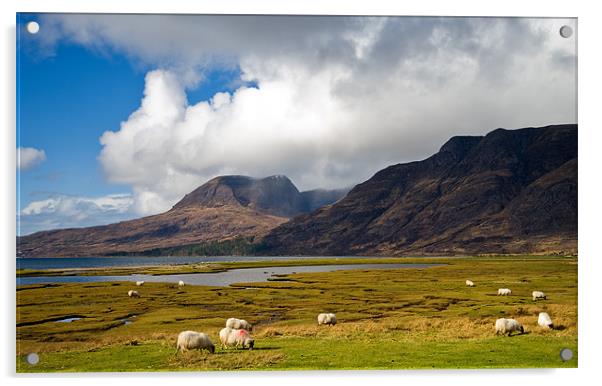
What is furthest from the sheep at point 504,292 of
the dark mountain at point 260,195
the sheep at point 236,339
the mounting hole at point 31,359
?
the mounting hole at point 31,359

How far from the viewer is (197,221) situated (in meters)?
17.4

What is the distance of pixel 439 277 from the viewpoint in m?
26.9

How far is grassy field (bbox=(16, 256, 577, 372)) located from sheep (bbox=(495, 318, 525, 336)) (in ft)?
0.99

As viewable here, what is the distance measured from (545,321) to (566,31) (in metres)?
9.15

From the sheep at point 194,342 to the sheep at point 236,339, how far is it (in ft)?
1.58

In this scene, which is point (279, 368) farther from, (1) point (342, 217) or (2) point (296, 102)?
(1) point (342, 217)

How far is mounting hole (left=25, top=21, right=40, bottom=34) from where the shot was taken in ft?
42.6

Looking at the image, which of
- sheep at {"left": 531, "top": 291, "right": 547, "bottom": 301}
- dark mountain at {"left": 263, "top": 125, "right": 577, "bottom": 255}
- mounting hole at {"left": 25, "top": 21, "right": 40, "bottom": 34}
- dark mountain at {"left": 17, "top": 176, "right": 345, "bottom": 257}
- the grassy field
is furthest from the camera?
dark mountain at {"left": 263, "top": 125, "right": 577, "bottom": 255}

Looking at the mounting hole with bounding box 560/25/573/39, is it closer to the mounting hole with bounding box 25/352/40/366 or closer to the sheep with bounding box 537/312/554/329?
the sheep with bounding box 537/312/554/329

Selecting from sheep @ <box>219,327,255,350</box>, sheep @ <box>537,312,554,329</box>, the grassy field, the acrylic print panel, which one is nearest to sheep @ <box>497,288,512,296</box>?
the acrylic print panel

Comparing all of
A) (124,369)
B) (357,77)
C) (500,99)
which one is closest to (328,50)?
(357,77)

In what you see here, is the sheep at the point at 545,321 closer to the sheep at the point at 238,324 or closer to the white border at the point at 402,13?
the white border at the point at 402,13
